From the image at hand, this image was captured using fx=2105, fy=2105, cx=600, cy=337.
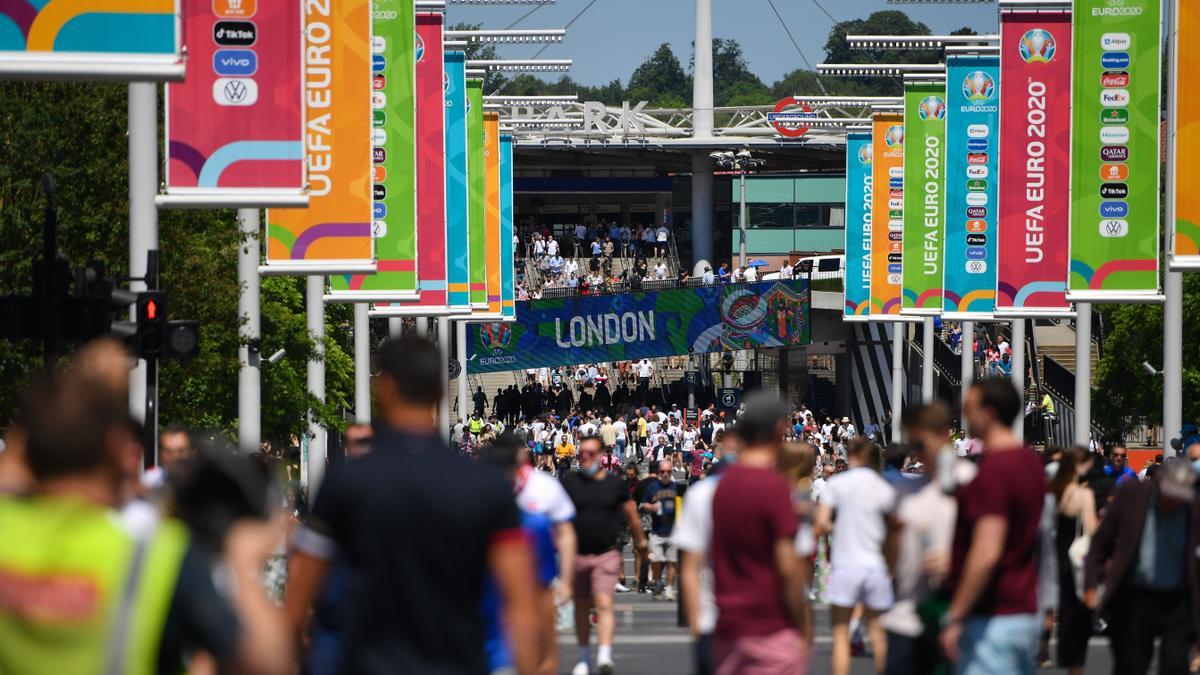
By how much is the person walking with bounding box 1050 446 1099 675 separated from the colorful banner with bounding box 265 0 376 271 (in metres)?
8.93

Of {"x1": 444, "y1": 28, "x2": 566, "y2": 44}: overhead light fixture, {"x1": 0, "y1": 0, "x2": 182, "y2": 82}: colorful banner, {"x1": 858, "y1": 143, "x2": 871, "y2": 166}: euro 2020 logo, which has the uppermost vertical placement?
{"x1": 444, "y1": 28, "x2": 566, "y2": 44}: overhead light fixture

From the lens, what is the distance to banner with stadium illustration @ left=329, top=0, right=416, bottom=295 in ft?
79.6

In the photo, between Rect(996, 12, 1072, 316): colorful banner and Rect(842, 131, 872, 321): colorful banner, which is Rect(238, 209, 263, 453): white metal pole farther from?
Rect(842, 131, 872, 321): colorful banner

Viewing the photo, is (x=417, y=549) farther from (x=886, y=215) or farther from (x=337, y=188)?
(x=886, y=215)

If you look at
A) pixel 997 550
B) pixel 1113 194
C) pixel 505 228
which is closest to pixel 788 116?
pixel 505 228

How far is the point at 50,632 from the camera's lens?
4.21 meters

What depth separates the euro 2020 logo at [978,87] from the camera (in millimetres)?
30000

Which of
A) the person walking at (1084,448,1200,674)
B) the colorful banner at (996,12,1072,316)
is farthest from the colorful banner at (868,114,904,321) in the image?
the person walking at (1084,448,1200,674)

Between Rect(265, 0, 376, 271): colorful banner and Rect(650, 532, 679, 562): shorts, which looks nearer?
Rect(265, 0, 376, 271): colorful banner

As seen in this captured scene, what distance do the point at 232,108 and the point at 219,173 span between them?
1.69ft

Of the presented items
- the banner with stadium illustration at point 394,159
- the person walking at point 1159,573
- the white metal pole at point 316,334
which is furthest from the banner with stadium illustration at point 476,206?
the person walking at point 1159,573

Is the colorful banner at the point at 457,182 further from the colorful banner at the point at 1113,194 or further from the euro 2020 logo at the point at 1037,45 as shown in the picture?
the colorful banner at the point at 1113,194

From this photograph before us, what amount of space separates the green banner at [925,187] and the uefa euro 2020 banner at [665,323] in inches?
1001

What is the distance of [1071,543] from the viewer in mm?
13859
